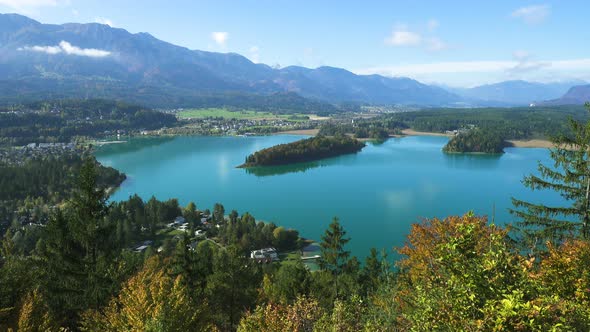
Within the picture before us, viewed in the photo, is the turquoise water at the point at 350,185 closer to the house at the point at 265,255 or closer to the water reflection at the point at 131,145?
the water reflection at the point at 131,145

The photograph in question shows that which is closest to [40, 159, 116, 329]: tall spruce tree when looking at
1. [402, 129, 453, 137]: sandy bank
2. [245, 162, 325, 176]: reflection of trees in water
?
[245, 162, 325, 176]: reflection of trees in water

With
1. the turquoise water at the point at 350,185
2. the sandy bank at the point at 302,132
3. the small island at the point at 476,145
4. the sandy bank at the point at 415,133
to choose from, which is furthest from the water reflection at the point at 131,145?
the sandy bank at the point at 415,133

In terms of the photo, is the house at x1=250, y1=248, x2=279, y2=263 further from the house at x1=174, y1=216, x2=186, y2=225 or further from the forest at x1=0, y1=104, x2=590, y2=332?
the house at x1=174, y1=216, x2=186, y2=225

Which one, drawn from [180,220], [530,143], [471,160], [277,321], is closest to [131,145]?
[180,220]

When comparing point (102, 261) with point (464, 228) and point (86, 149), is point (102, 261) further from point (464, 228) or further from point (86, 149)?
point (86, 149)

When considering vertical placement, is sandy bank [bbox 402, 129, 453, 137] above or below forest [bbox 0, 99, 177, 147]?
below

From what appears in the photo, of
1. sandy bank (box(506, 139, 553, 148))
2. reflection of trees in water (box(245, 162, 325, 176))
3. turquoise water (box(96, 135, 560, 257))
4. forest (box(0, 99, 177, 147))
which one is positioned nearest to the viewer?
turquoise water (box(96, 135, 560, 257))

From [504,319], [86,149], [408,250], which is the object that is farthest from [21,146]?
[504,319]

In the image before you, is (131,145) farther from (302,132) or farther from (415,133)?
(415,133)
